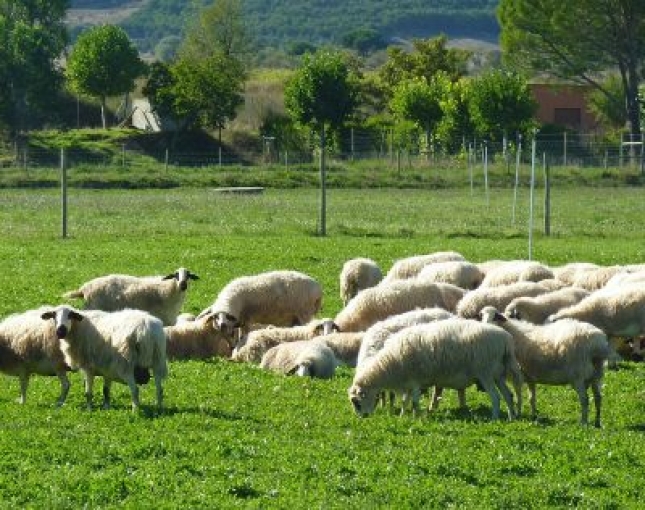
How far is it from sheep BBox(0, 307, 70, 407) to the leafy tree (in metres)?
48.4

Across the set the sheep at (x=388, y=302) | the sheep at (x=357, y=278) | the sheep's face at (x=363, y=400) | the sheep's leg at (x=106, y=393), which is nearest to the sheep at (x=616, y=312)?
the sheep at (x=388, y=302)

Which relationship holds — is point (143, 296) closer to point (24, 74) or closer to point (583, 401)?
point (583, 401)

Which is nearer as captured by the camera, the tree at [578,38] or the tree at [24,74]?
the tree at [24,74]

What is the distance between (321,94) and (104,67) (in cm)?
1680

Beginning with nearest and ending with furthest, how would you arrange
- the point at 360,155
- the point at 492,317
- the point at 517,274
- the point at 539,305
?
the point at 492,317 → the point at 539,305 → the point at 517,274 → the point at 360,155

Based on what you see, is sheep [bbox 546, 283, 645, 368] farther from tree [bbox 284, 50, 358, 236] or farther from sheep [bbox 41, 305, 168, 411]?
tree [bbox 284, 50, 358, 236]

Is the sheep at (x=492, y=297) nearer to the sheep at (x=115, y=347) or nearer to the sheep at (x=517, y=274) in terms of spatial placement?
the sheep at (x=517, y=274)

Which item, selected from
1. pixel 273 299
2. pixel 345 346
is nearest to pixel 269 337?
pixel 345 346

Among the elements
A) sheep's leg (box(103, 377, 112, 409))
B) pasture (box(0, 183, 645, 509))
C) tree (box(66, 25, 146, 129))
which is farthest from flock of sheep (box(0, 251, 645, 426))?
tree (box(66, 25, 146, 129))

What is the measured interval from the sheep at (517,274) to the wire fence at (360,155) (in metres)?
38.1

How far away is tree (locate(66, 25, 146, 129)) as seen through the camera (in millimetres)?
75500

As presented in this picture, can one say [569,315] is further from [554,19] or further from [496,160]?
[554,19]

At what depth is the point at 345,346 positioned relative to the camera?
17000 mm

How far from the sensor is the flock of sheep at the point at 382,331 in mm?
13633
